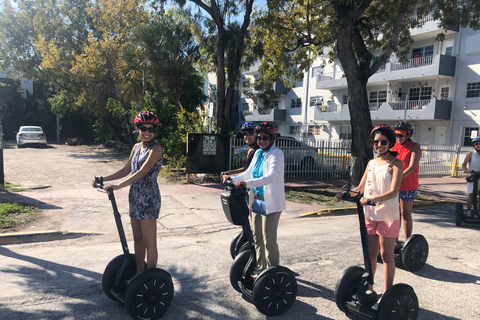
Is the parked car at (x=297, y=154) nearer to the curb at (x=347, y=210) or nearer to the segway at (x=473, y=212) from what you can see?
the curb at (x=347, y=210)

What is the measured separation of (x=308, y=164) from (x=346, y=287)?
1006 cm

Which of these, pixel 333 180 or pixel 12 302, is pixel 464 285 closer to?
pixel 12 302

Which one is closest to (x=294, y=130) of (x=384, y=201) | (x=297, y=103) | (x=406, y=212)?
(x=297, y=103)

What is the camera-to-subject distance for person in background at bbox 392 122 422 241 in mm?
4645

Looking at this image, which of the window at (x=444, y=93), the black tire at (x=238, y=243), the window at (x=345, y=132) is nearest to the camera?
the black tire at (x=238, y=243)

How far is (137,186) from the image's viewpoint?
11.0 feet

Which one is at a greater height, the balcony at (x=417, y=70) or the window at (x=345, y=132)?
the balcony at (x=417, y=70)

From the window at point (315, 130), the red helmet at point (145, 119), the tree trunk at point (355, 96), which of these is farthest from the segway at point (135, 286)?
the window at point (315, 130)

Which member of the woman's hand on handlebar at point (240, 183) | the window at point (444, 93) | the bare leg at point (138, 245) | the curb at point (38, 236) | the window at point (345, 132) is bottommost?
the curb at point (38, 236)

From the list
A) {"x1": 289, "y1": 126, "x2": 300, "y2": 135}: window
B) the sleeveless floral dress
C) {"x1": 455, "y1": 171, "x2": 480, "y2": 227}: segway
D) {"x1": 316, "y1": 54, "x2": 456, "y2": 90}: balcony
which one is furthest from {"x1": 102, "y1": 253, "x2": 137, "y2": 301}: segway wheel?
{"x1": 289, "y1": 126, "x2": 300, "y2": 135}: window

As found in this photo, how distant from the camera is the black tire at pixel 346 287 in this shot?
3270 mm

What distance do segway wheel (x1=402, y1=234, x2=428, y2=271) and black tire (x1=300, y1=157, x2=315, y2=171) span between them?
27.5ft

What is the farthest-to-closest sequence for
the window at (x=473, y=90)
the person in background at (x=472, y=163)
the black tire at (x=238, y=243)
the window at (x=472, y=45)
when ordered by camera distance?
the window at (x=473, y=90) < the window at (x=472, y=45) < the person in background at (x=472, y=163) < the black tire at (x=238, y=243)

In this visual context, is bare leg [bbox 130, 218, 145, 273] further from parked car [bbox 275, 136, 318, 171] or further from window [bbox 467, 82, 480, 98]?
window [bbox 467, 82, 480, 98]
